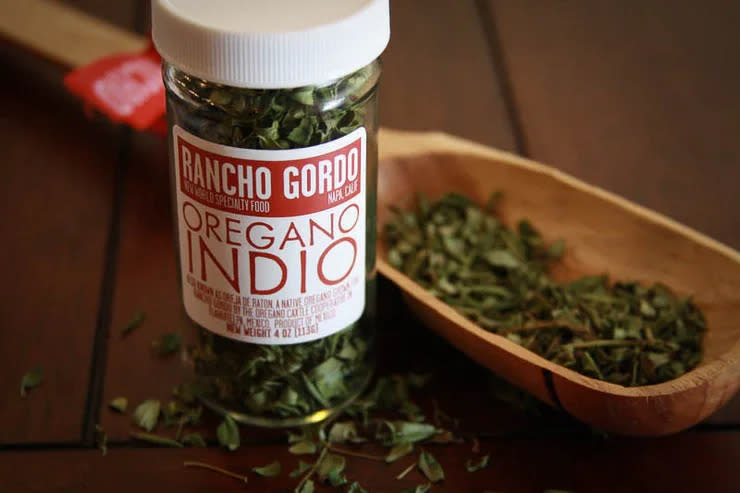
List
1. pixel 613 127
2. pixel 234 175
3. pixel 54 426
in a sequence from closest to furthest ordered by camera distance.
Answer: pixel 234 175 < pixel 54 426 < pixel 613 127

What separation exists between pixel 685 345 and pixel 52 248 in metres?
0.54

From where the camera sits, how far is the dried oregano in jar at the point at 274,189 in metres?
0.55

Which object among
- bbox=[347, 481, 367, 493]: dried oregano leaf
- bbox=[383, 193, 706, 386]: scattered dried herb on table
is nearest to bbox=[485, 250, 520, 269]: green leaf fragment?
bbox=[383, 193, 706, 386]: scattered dried herb on table

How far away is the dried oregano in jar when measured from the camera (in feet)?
1.81

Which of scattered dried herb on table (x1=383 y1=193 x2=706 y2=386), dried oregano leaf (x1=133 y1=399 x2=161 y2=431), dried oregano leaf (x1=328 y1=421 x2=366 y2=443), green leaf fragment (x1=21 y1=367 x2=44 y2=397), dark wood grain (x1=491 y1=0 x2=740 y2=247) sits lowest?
dried oregano leaf (x1=328 y1=421 x2=366 y2=443)

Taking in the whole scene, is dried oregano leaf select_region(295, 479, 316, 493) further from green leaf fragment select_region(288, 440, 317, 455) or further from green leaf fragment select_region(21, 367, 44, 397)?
green leaf fragment select_region(21, 367, 44, 397)

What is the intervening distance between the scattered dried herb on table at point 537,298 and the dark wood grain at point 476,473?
0.06 meters

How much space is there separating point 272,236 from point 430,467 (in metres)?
0.20

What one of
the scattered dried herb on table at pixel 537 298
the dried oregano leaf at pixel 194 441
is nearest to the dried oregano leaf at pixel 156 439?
the dried oregano leaf at pixel 194 441

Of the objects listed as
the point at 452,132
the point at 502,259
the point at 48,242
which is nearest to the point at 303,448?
the point at 502,259

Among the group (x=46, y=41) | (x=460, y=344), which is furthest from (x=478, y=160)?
(x=46, y=41)

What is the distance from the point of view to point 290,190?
0.59 metres

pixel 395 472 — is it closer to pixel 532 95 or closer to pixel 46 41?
pixel 532 95

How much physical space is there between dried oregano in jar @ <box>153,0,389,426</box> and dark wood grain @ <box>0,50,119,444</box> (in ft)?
0.39
